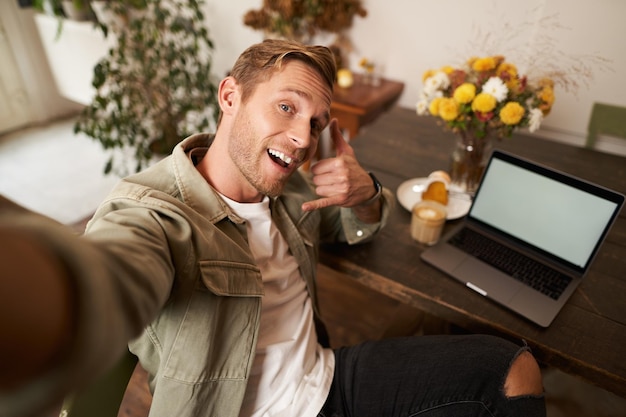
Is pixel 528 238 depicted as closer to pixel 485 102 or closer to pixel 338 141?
pixel 485 102

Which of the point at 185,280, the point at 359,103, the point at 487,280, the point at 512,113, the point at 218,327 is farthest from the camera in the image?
the point at 359,103

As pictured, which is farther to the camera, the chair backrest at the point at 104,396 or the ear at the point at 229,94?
the ear at the point at 229,94

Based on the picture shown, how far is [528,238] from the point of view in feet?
3.88

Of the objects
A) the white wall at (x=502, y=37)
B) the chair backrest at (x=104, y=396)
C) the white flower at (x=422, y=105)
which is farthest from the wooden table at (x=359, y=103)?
the chair backrest at (x=104, y=396)

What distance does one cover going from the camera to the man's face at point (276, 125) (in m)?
0.95

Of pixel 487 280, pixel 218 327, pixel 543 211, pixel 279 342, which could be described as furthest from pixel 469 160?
pixel 218 327

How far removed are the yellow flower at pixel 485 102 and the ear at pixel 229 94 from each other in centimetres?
71

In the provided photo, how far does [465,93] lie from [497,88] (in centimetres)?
9

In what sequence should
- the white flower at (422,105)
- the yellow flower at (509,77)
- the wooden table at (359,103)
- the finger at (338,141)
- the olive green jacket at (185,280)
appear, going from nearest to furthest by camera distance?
the olive green jacket at (185,280), the finger at (338,141), the yellow flower at (509,77), the white flower at (422,105), the wooden table at (359,103)

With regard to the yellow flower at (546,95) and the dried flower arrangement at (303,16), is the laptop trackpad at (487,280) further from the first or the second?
the dried flower arrangement at (303,16)

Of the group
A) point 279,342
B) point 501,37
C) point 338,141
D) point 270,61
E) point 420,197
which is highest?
point 270,61

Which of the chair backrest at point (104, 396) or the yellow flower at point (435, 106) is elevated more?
the yellow flower at point (435, 106)

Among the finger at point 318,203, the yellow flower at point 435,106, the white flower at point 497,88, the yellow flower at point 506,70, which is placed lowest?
the finger at point 318,203

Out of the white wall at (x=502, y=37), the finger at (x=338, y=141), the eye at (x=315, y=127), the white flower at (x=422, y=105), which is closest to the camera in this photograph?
the eye at (x=315, y=127)
